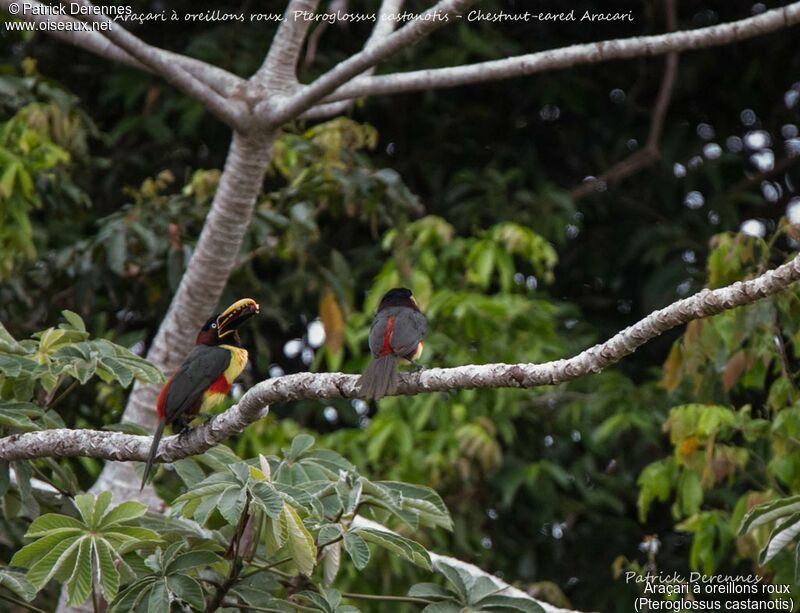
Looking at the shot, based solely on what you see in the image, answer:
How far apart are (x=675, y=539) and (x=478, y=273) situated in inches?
106

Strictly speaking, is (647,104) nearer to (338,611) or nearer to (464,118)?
(464,118)

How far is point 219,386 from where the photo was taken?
16.5ft

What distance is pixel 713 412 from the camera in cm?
542

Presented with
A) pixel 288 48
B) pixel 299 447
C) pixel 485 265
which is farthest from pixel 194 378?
pixel 485 265

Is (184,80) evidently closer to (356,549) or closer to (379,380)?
(379,380)

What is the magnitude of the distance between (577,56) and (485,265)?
1.62 m

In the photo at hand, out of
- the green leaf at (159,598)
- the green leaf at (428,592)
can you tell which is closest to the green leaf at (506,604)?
the green leaf at (428,592)

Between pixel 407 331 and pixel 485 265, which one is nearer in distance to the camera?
pixel 407 331

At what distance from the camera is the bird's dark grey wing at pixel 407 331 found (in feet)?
15.7

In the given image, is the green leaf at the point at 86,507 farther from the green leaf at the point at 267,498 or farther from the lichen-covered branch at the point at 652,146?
the lichen-covered branch at the point at 652,146

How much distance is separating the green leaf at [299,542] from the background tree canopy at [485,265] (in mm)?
20

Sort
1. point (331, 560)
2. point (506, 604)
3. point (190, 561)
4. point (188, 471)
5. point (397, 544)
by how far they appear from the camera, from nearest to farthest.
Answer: point (190, 561) < point (397, 544) < point (506, 604) < point (331, 560) < point (188, 471)

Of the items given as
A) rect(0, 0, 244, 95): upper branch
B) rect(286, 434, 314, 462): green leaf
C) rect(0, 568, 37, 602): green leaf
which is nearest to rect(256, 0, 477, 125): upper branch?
rect(0, 0, 244, 95): upper branch

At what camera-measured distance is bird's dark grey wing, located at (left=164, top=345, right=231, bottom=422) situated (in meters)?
4.78
